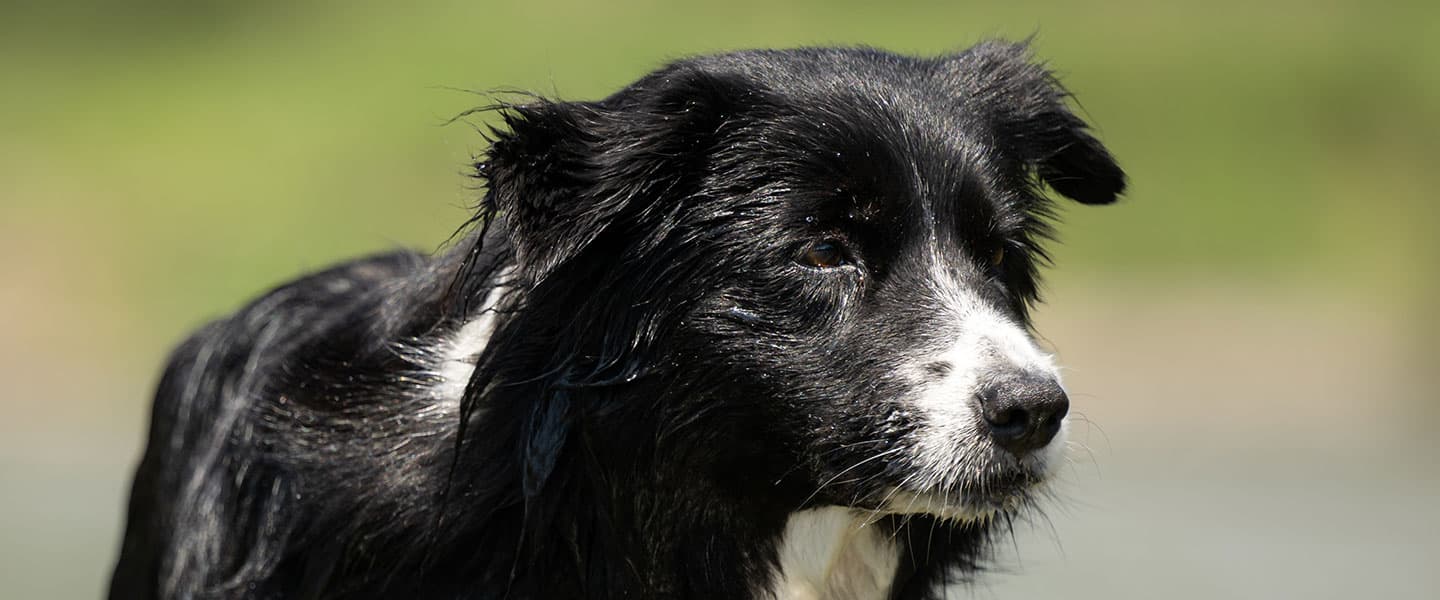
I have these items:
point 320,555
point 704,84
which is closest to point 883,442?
point 704,84

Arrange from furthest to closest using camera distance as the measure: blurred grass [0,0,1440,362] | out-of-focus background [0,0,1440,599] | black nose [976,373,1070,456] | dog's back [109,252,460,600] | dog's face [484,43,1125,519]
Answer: blurred grass [0,0,1440,362] < out-of-focus background [0,0,1440,599] < dog's back [109,252,460,600] < dog's face [484,43,1125,519] < black nose [976,373,1070,456]

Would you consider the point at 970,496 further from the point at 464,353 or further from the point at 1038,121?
the point at 464,353

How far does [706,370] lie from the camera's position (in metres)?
4.66

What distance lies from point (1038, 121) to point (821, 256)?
978 millimetres

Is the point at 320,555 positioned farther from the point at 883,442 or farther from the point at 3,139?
the point at 3,139

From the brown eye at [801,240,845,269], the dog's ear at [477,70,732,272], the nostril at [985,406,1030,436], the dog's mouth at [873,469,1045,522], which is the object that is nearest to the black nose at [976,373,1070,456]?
the nostril at [985,406,1030,436]

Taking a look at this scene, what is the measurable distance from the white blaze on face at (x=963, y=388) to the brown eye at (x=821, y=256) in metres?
0.28

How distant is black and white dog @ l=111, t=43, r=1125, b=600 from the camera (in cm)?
456

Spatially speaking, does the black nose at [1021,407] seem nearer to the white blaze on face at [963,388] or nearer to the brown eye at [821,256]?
the white blaze on face at [963,388]

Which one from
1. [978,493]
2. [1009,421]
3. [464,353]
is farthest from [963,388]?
[464,353]

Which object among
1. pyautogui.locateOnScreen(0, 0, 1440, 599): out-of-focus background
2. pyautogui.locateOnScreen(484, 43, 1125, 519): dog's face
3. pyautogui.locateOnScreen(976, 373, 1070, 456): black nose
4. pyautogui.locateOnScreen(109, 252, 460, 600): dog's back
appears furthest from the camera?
pyautogui.locateOnScreen(0, 0, 1440, 599): out-of-focus background

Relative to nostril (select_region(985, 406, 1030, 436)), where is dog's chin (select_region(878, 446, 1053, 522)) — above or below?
below

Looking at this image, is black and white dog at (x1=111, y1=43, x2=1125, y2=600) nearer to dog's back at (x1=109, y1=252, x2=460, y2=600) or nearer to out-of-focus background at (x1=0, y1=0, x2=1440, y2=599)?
dog's back at (x1=109, y1=252, x2=460, y2=600)

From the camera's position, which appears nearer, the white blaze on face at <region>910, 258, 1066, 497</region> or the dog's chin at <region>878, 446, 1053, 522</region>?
the white blaze on face at <region>910, 258, 1066, 497</region>
